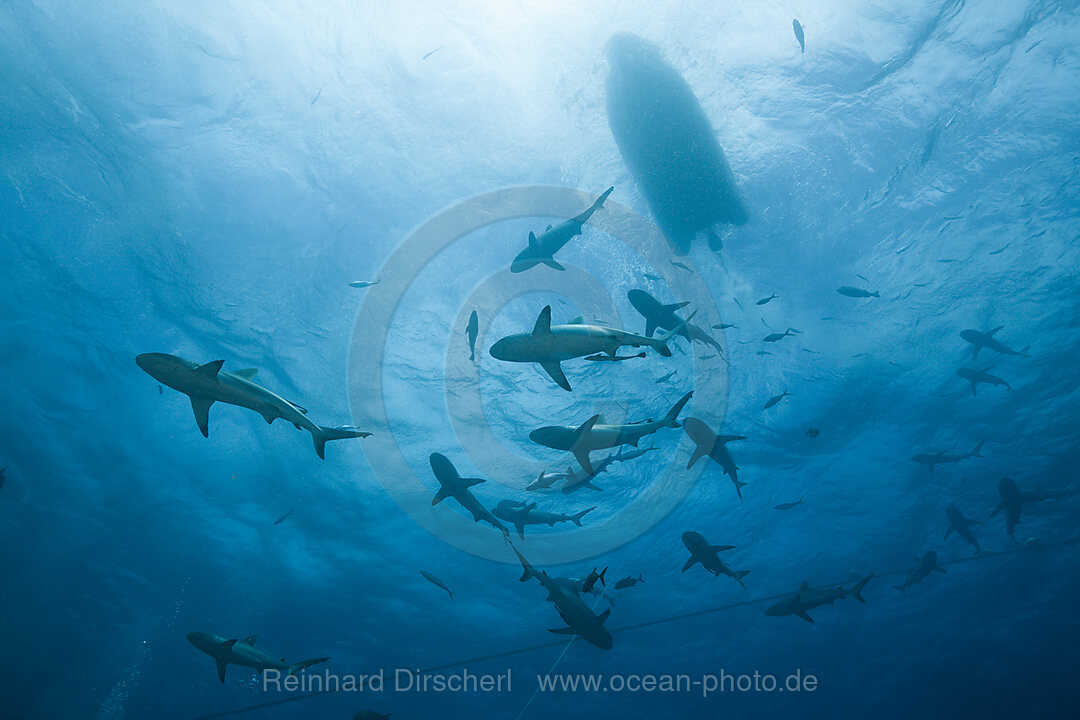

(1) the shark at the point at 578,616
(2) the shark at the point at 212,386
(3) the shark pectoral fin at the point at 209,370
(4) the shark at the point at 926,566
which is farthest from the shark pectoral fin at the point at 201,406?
(4) the shark at the point at 926,566

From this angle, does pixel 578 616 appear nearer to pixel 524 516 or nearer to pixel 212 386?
pixel 524 516

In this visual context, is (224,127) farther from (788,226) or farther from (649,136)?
(788,226)

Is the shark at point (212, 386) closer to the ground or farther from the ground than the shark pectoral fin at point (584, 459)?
closer to the ground

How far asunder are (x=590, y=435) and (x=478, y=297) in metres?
9.42

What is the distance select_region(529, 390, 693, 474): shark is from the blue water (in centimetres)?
801

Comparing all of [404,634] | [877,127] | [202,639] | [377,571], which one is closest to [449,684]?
[404,634]

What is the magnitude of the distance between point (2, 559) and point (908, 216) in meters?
43.5

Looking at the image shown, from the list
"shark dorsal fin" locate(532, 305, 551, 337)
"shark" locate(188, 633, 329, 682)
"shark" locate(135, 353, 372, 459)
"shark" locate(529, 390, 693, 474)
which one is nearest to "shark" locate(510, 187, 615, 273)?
"shark" locate(529, 390, 693, 474)

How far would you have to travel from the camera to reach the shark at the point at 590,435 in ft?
16.5

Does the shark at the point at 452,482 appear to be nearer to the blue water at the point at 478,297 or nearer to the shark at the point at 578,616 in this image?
the shark at the point at 578,616

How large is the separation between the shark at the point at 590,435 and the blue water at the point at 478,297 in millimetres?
8010

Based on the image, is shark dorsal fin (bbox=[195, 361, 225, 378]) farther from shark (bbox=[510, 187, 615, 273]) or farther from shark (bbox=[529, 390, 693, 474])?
shark (bbox=[510, 187, 615, 273])

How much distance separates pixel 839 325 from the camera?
14680 millimetres

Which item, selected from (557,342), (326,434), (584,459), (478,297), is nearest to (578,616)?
(584,459)
